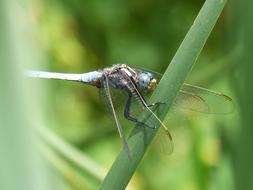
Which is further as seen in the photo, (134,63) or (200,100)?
(134,63)

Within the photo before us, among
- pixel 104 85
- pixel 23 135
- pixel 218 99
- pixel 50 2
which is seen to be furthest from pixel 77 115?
pixel 23 135

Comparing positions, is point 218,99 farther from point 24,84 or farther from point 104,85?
point 24,84

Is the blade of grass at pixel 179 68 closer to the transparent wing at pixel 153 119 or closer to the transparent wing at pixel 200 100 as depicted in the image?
the transparent wing at pixel 153 119

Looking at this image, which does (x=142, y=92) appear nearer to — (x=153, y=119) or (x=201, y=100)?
(x=201, y=100)

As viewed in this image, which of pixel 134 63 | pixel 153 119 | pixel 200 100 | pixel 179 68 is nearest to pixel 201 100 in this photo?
pixel 200 100

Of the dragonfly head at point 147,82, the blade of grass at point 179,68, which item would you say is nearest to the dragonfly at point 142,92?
the dragonfly head at point 147,82

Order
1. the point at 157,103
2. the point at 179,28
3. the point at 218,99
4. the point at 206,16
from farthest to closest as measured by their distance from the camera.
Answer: the point at 179,28 → the point at 218,99 → the point at 157,103 → the point at 206,16

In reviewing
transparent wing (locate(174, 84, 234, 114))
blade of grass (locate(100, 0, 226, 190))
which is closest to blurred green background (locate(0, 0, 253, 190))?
transparent wing (locate(174, 84, 234, 114))
